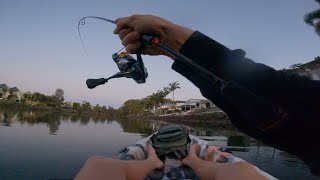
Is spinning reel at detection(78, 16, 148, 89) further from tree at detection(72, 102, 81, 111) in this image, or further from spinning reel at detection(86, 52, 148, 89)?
tree at detection(72, 102, 81, 111)

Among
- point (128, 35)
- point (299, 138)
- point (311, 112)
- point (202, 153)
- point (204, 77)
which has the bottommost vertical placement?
point (202, 153)

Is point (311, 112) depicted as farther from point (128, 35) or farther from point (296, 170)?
point (296, 170)

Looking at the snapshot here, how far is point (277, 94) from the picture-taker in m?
1.35

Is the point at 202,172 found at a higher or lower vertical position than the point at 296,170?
higher

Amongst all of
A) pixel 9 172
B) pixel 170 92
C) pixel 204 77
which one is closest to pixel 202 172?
pixel 204 77

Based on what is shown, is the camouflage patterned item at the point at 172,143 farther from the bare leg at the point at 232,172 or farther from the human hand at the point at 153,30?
the human hand at the point at 153,30

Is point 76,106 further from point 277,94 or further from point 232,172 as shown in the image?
point 277,94

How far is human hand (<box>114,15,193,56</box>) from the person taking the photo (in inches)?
62.6

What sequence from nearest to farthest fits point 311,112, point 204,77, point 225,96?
point 311,112
point 225,96
point 204,77

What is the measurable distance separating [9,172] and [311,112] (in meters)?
10.7

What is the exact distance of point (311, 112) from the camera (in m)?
1.32

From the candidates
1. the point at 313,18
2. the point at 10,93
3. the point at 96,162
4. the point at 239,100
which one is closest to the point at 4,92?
the point at 10,93

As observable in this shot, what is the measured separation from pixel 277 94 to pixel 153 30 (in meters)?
0.71

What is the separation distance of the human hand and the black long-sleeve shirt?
93 mm
